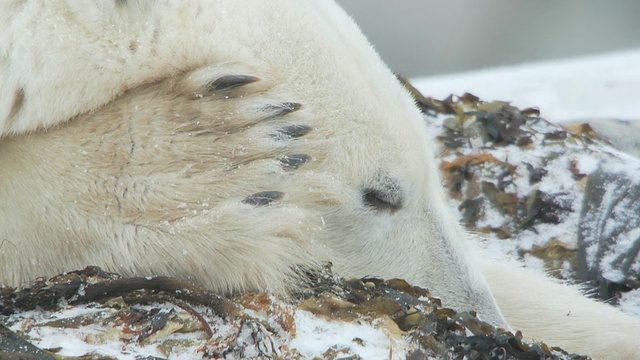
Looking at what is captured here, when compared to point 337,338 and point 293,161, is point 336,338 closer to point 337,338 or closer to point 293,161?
point 337,338

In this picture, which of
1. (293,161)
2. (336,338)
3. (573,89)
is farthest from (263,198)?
(573,89)

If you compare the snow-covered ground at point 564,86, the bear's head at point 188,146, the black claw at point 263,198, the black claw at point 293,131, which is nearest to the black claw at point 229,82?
the bear's head at point 188,146

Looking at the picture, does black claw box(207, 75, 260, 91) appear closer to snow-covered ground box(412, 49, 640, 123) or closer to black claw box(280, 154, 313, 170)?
black claw box(280, 154, 313, 170)

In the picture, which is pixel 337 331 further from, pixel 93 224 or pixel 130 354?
pixel 93 224

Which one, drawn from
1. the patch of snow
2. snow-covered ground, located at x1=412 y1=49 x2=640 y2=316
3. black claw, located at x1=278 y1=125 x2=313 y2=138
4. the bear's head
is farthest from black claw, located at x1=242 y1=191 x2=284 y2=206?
snow-covered ground, located at x1=412 y1=49 x2=640 y2=316

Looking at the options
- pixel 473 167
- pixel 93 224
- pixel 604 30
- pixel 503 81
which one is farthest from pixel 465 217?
pixel 604 30

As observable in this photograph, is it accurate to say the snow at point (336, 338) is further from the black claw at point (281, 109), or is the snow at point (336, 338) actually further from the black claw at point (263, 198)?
the black claw at point (281, 109)
